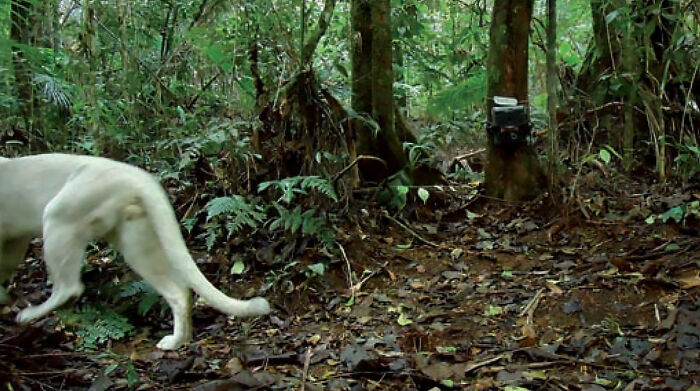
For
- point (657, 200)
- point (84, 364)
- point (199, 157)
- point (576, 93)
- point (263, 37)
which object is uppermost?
point (263, 37)

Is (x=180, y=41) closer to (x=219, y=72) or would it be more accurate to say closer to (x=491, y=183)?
(x=219, y=72)

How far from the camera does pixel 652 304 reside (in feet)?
13.7

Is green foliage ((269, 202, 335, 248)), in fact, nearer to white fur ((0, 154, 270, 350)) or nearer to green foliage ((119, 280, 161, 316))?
green foliage ((119, 280, 161, 316))

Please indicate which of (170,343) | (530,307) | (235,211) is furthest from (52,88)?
(530,307)

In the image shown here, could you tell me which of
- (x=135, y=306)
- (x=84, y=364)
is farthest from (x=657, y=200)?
(x=84, y=364)

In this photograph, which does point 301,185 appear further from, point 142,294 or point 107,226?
point 107,226

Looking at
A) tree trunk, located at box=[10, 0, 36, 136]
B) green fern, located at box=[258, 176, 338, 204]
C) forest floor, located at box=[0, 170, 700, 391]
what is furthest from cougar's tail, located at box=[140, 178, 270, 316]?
tree trunk, located at box=[10, 0, 36, 136]

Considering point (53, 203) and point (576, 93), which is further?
point (576, 93)

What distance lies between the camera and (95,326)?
4285mm

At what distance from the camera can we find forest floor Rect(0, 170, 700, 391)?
3.54 m

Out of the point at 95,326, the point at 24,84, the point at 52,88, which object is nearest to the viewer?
the point at 95,326

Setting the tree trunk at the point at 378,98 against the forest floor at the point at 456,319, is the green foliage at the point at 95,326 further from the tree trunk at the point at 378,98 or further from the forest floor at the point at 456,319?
the tree trunk at the point at 378,98

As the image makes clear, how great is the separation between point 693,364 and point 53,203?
3543mm

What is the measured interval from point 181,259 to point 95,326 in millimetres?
798
